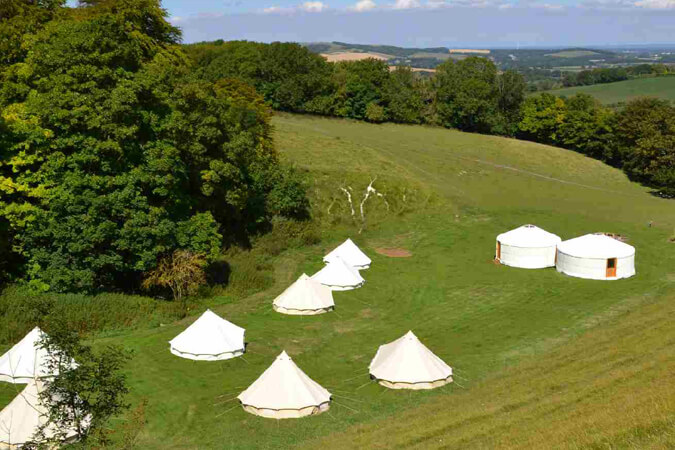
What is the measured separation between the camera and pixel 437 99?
98938 millimetres

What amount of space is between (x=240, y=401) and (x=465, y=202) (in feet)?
133

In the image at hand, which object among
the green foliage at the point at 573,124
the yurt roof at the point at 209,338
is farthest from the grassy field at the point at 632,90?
the yurt roof at the point at 209,338

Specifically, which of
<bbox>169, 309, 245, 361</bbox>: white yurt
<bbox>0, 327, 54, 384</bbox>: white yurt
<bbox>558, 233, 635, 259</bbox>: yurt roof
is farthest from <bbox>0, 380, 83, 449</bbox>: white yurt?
<bbox>558, 233, 635, 259</bbox>: yurt roof

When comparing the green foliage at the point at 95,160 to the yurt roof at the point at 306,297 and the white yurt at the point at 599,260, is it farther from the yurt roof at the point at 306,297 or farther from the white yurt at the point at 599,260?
the white yurt at the point at 599,260

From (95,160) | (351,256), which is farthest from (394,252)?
(95,160)

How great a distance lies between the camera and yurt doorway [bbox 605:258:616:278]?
42.1 m

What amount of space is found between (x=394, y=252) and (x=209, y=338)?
2114cm

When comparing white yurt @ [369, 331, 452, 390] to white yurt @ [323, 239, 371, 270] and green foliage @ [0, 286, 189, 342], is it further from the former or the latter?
white yurt @ [323, 239, 371, 270]

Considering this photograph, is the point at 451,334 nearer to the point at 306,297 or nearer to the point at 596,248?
the point at 306,297

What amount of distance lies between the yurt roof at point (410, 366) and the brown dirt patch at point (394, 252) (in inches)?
803

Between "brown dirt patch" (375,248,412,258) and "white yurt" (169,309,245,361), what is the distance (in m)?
19.1

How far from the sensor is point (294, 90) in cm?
8838

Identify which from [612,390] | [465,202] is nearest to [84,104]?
[612,390]

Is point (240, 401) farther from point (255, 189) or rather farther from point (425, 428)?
point (255, 189)
